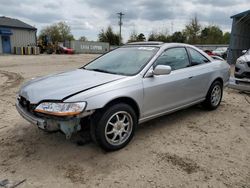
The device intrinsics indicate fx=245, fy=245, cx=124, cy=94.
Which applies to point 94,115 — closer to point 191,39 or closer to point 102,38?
point 191,39

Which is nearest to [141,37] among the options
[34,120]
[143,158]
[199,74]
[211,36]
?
[211,36]

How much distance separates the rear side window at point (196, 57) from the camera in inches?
193

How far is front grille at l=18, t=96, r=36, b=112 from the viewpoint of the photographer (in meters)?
3.28

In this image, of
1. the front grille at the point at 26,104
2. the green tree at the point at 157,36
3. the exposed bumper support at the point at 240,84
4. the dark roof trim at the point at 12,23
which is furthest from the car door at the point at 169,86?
the green tree at the point at 157,36

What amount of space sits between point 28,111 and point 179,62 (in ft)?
9.09

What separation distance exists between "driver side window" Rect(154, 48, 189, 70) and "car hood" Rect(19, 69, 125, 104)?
37.2 inches

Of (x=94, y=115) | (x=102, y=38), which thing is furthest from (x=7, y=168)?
(x=102, y=38)

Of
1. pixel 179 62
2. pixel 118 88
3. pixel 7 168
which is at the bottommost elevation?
pixel 7 168

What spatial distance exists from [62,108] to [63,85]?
0.54 metres

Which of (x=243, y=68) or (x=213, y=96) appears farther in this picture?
(x=243, y=68)

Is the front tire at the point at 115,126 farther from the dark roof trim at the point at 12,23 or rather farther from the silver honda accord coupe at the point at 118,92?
the dark roof trim at the point at 12,23

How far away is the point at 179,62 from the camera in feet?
15.1

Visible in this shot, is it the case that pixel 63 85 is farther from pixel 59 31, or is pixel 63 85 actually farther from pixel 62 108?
pixel 59 31

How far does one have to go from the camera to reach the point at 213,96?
5.45 m
